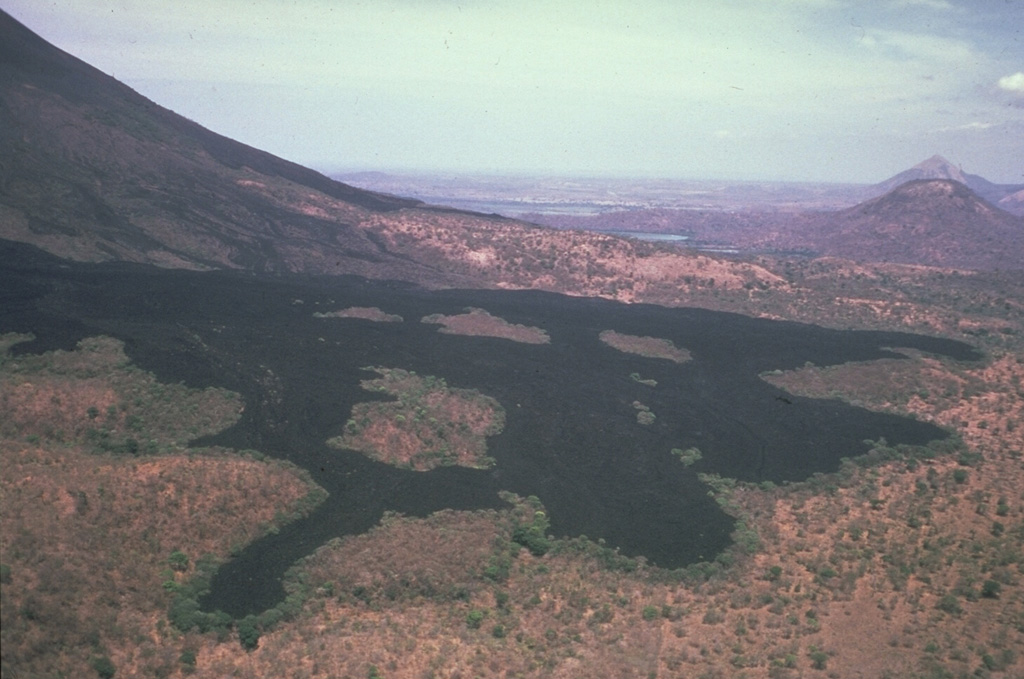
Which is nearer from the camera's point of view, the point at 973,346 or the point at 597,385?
→ the point at 597,385

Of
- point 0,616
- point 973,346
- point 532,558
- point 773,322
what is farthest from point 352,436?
point 973,346

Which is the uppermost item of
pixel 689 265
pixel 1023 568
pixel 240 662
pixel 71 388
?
pixel 689 265

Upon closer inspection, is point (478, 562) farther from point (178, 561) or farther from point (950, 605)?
point (950, 605)

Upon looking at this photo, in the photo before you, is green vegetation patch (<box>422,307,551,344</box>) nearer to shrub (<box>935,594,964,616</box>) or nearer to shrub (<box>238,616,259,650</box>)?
shrub (<box>238,616,259,650</box>)

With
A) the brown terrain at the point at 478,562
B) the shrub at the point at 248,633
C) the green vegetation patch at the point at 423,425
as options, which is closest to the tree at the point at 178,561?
the brown terrain at the point at 478,562

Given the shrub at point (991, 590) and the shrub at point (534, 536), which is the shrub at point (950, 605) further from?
the shrub at point (534, 536)

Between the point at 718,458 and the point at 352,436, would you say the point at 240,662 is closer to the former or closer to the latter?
the point at 352,436

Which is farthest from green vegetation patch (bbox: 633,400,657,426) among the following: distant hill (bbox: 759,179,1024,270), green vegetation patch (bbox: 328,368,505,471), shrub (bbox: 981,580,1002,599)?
distant hill (bbox: 759,179,1024,270)
